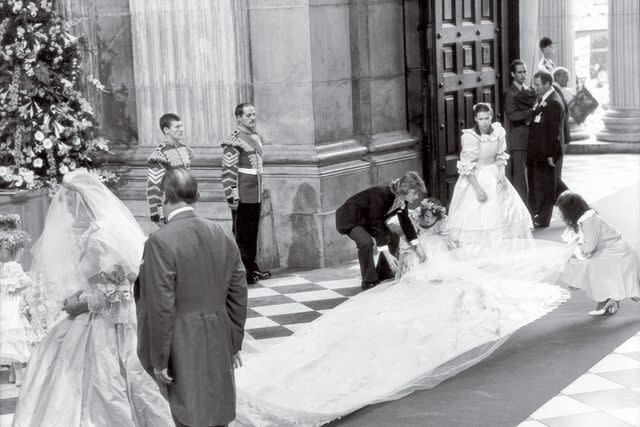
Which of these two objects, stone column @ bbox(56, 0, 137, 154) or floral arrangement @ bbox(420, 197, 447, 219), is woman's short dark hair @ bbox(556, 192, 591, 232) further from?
stone column @ bbox(56, 0, 137, 154)

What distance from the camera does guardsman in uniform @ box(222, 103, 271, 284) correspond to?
37.2ft

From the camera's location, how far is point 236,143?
11.3 m

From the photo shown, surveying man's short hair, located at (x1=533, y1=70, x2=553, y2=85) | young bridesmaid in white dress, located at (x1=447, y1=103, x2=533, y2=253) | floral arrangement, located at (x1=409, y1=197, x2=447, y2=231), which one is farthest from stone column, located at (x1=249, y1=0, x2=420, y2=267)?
man's short hair, located at (x1=533, y1=70, x2=553, y2=85)

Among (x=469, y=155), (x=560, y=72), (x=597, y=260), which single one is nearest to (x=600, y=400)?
(x=597, y=260)

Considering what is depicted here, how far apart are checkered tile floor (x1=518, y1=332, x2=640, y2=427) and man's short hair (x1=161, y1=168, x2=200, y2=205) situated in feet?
8.18

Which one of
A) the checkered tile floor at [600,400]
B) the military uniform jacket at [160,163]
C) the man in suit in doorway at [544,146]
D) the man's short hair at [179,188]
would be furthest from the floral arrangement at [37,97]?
the man's short hair at [179,188]

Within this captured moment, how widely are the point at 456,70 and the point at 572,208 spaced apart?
15.0 ft

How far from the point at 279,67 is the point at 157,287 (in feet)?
22.4

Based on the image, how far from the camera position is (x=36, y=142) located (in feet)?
40.3

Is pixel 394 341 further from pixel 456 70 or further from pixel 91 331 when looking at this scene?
pixel 456 70

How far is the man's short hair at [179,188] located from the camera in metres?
5.80

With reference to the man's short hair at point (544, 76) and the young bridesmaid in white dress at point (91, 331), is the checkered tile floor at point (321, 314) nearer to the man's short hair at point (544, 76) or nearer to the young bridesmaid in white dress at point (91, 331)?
the young bridesmaid in white dress at point (91, 331)

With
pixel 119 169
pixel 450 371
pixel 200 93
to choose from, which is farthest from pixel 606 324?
pixel 119 169

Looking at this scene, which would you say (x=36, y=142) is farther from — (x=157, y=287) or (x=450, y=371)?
(x=157, y=287)
